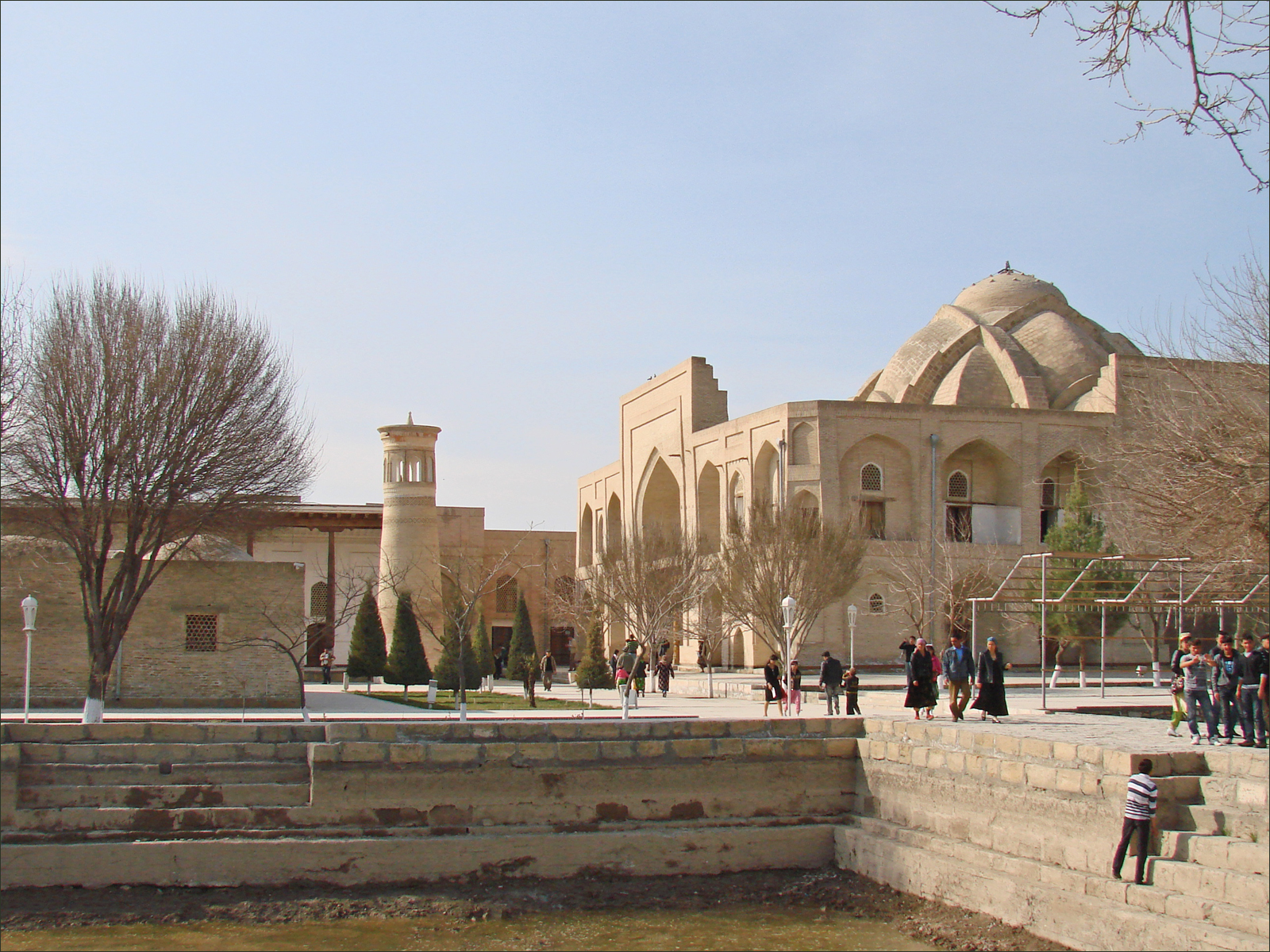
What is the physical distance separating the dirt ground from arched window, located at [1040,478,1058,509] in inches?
1043

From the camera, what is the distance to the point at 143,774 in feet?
41.2

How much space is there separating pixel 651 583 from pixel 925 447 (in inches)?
368

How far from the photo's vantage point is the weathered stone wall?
22578mm

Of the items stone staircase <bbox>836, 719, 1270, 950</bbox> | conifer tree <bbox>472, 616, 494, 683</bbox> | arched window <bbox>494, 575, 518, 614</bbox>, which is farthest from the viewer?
arched window <bbox>494, 575, 518, 614</bbox>

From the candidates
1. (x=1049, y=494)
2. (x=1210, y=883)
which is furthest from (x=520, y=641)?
(x=1210, y=883)

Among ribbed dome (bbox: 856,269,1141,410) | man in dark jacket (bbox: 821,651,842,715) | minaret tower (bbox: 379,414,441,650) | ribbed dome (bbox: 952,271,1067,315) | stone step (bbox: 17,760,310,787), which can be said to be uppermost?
ribbed dome (bbox: 952,271,1067,315)

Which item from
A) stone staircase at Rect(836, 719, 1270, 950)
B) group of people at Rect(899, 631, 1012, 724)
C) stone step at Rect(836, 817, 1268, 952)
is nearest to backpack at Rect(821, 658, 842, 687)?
group of people at Rect(899, 631, 1012, 724)

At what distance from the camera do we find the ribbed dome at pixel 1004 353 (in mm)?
39375

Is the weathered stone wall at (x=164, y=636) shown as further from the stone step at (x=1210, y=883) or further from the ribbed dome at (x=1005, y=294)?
the ribbed dome at (x=1005, y=294)

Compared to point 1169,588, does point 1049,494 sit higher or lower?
higher

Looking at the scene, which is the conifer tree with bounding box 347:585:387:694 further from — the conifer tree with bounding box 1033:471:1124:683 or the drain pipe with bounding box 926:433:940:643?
the conifer tree with bounding box 1033:471:1124:683

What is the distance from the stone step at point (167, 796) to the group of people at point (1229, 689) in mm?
8806

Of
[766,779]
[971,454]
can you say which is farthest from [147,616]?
[971,454]

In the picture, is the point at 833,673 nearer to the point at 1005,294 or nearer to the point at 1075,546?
the point at 1075,546
